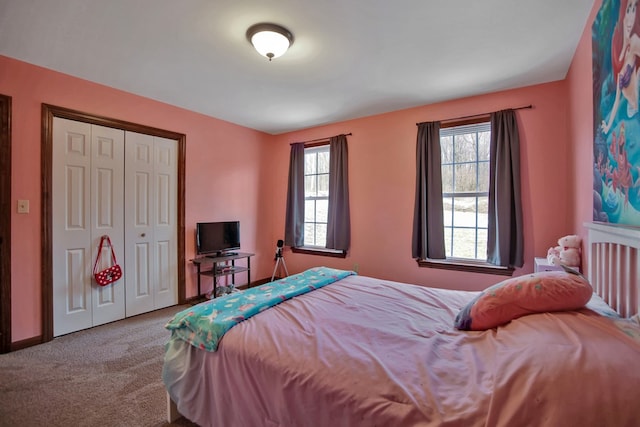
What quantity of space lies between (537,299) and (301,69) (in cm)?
250

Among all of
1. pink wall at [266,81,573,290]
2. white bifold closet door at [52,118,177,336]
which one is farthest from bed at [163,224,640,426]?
white bifold closet door at [52,118,177,336]

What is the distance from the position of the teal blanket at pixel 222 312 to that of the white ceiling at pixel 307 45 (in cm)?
193

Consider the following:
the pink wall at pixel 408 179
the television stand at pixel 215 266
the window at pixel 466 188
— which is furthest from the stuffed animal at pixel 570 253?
the television stand at pixel 215 266

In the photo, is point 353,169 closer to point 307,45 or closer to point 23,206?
point 307,45

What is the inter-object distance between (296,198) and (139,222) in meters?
2.20

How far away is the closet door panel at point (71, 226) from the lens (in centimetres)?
269

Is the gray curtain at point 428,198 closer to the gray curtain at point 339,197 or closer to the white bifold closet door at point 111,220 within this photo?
the gray curtain at point 339,197

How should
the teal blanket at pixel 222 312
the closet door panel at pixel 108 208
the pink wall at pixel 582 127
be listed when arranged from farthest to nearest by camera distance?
the closet door panel at pixel 108 208 < the pink wall at pixel 582 127 < the teal blanket at pixel 222 312

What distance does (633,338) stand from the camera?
2.97 feet

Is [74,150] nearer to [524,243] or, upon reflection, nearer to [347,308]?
[347,308]

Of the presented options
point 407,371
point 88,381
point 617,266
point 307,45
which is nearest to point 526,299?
point 617,266

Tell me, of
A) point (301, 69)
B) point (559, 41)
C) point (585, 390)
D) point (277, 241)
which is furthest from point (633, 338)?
point (277, 241)

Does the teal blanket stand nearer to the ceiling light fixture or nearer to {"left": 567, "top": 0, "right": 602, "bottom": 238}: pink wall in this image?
the ceiling light fixture

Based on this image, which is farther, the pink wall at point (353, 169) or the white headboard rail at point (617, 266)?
the pink wall at point (353, 169)
